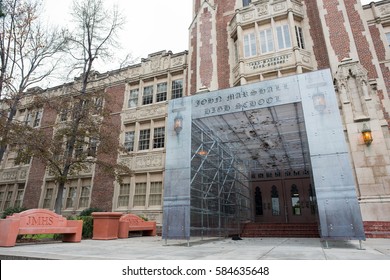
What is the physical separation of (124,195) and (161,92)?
27.6 ft

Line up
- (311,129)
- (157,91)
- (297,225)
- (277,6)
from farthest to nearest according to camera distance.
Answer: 1. (157,91)
2. (277,6)
3. (297,225)
4. (311,129)

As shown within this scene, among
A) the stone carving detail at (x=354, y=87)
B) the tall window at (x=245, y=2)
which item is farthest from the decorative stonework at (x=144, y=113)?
the stone carving detail at (x=354, y=87)

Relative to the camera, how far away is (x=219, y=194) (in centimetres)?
1130

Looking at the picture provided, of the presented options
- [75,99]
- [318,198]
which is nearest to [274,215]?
[318,198]

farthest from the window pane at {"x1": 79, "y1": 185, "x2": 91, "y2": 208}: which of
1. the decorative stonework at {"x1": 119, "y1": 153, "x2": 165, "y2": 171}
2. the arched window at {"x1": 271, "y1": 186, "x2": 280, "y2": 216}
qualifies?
Answer: the arched window at {"x1": 271, "y1": 186, "x2": 280, "y2": 216}

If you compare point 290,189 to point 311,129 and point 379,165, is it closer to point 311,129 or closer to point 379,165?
point 379,165

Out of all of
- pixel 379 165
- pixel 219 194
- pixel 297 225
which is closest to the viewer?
pixel 379 165

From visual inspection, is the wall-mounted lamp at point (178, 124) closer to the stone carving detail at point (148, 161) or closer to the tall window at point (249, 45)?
the stone carving detail at point (148, 161)

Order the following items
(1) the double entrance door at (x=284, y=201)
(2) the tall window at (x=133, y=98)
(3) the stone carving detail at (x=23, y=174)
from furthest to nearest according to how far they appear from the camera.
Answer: (3) the stone carving detail at (x=23, y=174) < (2) the tall window at (x=133, y=98) < (1) the double entrance door at (x=284, y=201)

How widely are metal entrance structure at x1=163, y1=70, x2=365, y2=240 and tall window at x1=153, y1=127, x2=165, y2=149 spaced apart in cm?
621

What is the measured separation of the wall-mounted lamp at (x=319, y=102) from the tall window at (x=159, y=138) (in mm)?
12222

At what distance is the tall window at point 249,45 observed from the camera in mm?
16233

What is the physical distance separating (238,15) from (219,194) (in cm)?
1265

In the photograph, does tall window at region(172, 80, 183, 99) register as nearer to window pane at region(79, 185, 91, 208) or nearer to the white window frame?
the white window frame
